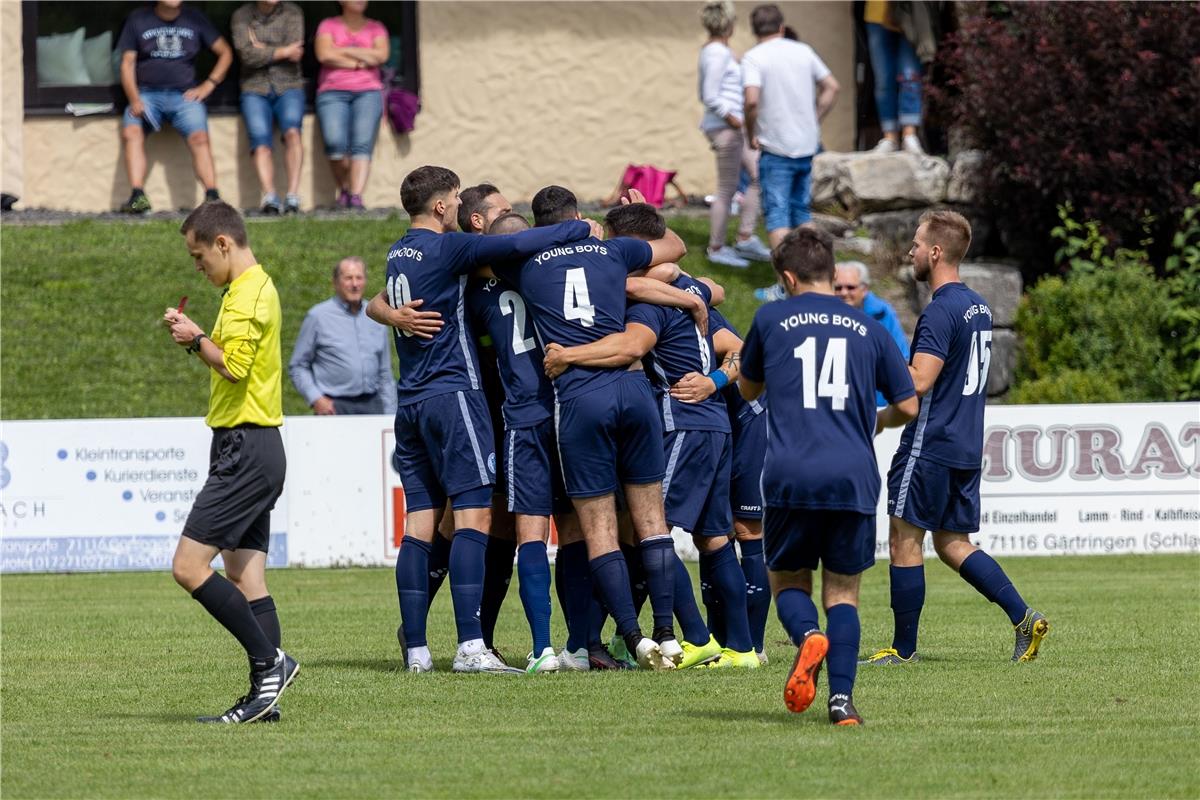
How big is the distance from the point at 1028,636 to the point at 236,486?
389 cm

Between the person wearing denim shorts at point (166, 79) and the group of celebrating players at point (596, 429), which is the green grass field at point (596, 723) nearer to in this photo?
the group of celebrating players at point (596, 429)

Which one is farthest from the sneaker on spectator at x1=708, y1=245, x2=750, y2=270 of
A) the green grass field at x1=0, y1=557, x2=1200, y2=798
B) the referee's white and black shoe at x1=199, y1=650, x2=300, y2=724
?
the referee's white and black shoe at x1=199, y1=650, x2=300, y2=724

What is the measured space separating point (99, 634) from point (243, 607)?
149 inches

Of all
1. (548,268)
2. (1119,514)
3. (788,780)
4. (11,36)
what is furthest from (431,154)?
(788,780)

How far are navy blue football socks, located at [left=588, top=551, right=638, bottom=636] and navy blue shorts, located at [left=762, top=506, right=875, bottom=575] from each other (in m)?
1.50

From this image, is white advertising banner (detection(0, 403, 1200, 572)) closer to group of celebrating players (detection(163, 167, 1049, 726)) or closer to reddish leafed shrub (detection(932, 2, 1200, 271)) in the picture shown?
reddish leafed shrub (detection(932, 2, 1200, 271))

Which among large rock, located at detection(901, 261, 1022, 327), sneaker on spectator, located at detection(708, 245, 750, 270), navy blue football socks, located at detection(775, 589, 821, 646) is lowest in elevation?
navy blue football socks, located at detection(775, 589, 821, 646)

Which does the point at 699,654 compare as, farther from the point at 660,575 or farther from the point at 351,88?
the point at 351,88

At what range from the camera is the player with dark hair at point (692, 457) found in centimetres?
903

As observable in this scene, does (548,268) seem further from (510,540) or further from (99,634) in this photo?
(99,634)

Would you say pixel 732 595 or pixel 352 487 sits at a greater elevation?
pixel 732 595

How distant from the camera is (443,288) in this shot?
8.91 metres

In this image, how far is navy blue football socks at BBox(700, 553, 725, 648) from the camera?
9.26 m

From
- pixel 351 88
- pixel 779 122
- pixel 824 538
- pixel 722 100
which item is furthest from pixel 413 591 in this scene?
pixel 351 88
